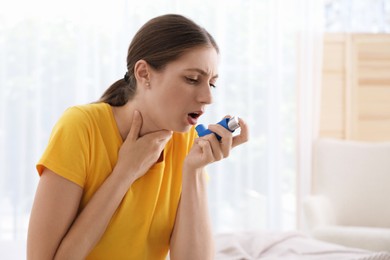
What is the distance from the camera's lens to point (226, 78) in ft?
12.7

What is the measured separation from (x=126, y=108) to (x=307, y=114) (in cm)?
254

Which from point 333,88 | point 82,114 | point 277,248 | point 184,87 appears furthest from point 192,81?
point 333,88

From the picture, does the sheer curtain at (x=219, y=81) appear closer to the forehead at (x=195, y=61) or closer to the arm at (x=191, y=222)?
the arm at (x=191, y=222)

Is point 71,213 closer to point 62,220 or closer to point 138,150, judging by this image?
point 62,220

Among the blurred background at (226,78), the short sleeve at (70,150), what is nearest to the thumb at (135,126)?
the short sleeve at (70,150)

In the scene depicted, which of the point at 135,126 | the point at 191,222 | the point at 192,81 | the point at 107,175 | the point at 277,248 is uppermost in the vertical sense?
the point at 192,81

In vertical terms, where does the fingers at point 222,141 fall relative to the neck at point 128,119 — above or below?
below

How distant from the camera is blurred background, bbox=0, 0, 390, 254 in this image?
3.67m

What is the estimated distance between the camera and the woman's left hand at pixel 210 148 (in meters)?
1.48

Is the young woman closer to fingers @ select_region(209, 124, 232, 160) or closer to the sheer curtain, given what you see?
fingers @ select_region(209, 124, 232, 160)

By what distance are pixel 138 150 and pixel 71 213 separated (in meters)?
0.21

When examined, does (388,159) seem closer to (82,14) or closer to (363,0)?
(363,0)

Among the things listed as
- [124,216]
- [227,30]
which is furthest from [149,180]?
[227,30]

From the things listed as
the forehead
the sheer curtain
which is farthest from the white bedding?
the sheer curtain
